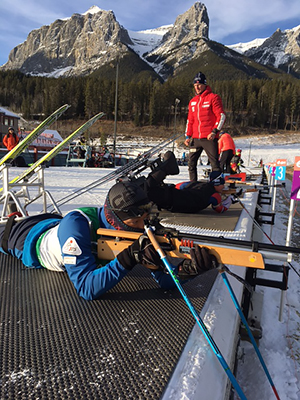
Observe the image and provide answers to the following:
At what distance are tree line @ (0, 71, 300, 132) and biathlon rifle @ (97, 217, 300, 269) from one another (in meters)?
70.8

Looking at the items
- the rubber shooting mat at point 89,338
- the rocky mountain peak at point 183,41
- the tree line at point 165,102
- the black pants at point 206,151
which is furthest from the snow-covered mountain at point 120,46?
the rubber shooting mat at point 89,338

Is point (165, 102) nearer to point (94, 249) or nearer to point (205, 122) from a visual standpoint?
point (205, 122)

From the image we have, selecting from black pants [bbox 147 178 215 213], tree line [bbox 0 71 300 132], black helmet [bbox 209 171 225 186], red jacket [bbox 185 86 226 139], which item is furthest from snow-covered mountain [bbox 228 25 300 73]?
black pants [bbox 147 178 215 213]

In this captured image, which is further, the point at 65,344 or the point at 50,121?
the point at 50,121

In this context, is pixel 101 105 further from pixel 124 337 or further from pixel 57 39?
pixel 57 39

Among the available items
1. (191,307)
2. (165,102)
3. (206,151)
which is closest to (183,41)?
(165,102)

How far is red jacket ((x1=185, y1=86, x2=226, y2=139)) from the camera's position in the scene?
15.2 ft

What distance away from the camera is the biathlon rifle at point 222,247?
4.47 ft

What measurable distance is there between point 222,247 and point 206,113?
3.76 meters

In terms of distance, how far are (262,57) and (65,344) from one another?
702 ft

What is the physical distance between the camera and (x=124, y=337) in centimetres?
135

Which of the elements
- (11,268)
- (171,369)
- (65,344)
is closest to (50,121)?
(11,268)

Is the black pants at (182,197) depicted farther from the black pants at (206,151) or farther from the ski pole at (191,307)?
the ski pole at (191,307)

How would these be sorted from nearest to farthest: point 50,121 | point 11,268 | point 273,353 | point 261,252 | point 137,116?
point 261,252 < point 273,353 < point 11,268 < point 50,121 < point 137,116
